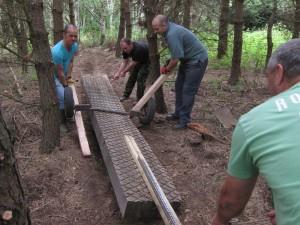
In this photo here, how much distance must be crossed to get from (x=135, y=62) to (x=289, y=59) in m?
6.84

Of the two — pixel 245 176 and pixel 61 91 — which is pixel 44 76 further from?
pixel 245 176

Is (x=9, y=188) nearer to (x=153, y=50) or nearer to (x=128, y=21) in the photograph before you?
(x=153, y=50)

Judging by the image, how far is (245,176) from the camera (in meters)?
2.11

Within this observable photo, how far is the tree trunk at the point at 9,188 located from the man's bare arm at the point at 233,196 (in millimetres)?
1225

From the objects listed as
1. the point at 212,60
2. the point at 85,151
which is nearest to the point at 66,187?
the point at 85,151

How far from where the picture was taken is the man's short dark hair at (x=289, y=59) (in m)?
2.07

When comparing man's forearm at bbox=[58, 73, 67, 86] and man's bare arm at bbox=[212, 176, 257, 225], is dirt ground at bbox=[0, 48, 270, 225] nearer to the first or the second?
man's forearm at bbox=[58, 73, 67, 86]

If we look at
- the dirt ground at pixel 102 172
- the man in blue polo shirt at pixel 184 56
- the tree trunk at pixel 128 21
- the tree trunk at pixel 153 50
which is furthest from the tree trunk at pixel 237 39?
the tree trunk at pixel 128 21

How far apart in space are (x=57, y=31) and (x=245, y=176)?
8223mm

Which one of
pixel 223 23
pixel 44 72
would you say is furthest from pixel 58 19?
pixel 223 23

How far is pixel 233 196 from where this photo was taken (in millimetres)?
2230

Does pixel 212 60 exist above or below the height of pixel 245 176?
below

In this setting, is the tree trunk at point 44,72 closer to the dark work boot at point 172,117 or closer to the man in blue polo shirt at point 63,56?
the man in blue polo shirt at point 63,56

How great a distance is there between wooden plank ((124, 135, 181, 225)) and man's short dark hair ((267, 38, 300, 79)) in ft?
6.70
